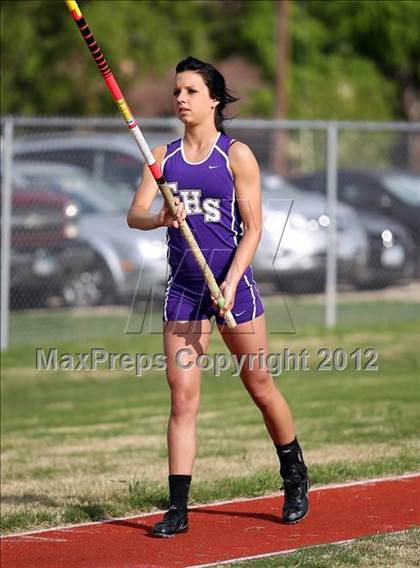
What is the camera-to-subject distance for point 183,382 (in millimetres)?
6812

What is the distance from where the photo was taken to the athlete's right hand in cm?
652

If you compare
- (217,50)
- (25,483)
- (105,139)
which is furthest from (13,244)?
(217,50)

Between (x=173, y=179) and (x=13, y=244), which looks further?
(x=13, y=244)

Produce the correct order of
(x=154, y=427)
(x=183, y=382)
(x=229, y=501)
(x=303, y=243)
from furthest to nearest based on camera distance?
(x=303, y=243), (x=154, y=427), (x=229, y=501), (x=183, y=382)

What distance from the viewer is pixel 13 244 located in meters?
16.3

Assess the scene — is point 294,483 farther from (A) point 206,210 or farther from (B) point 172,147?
(B) point 172,147

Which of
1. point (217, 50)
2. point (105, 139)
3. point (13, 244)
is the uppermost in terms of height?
point (217, 50)

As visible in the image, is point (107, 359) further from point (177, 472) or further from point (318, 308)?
point (177, 472)

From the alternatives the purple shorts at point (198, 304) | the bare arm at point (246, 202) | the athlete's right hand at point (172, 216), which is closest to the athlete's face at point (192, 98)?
the bare arm at point (246, 202)

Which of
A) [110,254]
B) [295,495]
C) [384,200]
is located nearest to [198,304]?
[295,495]

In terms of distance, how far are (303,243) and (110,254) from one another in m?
2.70

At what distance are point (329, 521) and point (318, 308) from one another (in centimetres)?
1121

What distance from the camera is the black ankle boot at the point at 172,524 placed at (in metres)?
6.86

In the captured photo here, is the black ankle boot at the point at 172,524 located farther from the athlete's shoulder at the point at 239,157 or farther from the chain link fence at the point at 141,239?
the chain link fence at the point at 141,239
